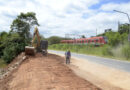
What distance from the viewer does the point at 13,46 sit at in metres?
25.7

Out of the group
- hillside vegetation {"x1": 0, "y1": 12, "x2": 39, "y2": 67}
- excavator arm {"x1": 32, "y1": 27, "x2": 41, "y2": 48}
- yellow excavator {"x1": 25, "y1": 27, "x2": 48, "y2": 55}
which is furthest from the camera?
hillside vegetation {"x1": 0, "y1": 12, "x2": 39, "y2": 67}

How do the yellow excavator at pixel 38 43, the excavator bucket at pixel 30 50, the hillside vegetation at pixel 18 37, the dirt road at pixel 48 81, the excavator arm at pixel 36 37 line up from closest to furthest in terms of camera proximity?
the dirt road at pixel 48 81
the excavator bucket at pixel 30 50
the yellow excavator at pixel 38 43
the excavator arm at pixel 36 37
the hillside vegetation at pixel 18 37

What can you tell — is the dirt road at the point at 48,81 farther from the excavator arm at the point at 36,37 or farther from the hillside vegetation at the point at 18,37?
the hillside vegetation at the point at 18,37

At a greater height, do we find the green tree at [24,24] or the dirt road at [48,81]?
the green tree at [24,24]

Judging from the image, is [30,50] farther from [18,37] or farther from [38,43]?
[18,37]

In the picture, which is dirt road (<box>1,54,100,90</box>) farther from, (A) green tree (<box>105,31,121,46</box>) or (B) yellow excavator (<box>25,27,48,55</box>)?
(A) green tree (<box>105,31,121,46</box>)

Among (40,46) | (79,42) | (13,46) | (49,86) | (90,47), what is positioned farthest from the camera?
(79,42)

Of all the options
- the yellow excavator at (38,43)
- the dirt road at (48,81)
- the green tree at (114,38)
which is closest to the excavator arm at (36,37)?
the yellow excavator at (38,43)

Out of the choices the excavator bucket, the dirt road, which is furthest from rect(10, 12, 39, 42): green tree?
the dirt road

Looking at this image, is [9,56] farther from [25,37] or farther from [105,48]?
[105,48]

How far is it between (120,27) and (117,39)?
26.0 meters

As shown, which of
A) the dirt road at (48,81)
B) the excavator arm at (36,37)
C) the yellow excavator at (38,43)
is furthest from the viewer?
the excavator arm at (36,37)

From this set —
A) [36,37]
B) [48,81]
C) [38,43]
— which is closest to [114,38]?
[38,43]

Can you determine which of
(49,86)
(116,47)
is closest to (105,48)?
(116,47)
